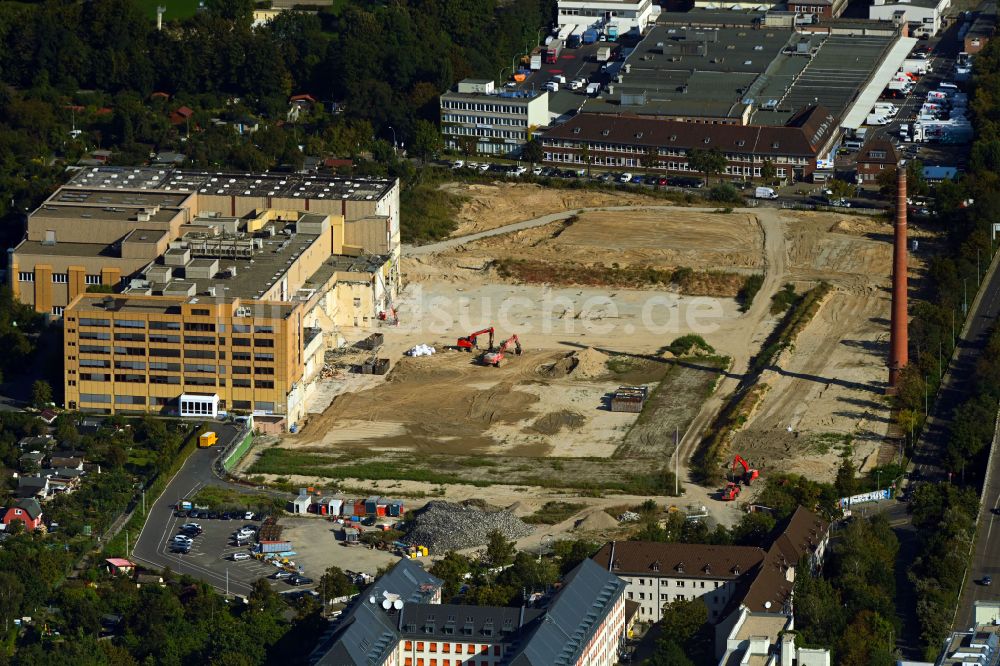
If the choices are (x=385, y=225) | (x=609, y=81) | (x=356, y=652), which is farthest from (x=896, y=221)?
(x=609, y=81)

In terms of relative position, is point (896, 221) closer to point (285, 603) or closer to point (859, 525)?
point (859, 525)

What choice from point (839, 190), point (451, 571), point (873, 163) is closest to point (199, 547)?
point (451, 571)

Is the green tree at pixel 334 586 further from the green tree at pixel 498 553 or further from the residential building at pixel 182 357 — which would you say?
the residential building at pixel 182 357

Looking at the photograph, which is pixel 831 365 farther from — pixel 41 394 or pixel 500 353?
pixel 41 394

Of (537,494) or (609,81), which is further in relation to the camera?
(609,81)

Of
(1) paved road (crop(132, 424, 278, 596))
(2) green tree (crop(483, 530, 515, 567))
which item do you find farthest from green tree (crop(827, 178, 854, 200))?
(2) green tree (crop(483, 530, 515, 567))

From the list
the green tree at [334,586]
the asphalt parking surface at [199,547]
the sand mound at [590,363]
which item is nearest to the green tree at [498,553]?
the green tree at [334,586]
